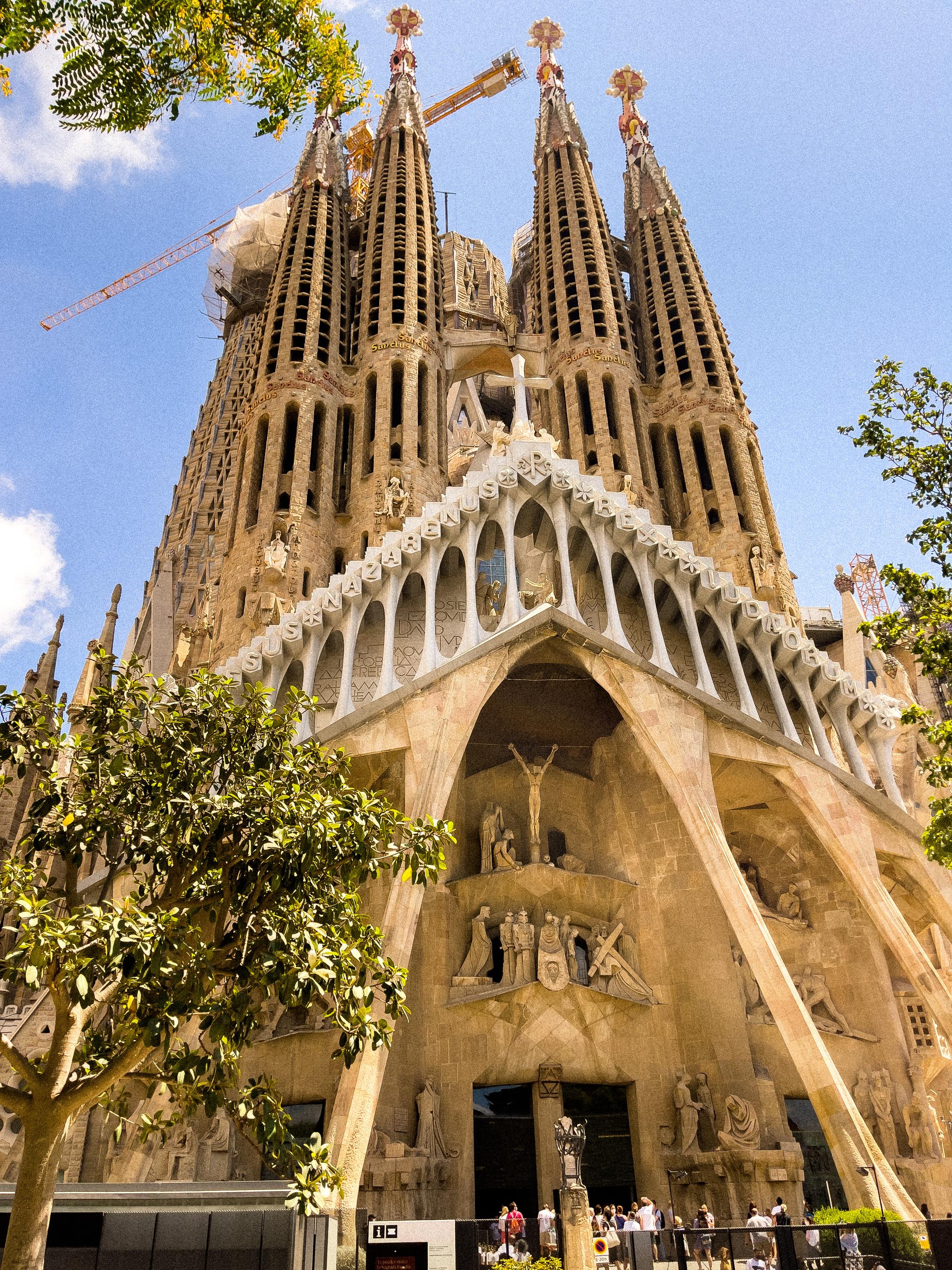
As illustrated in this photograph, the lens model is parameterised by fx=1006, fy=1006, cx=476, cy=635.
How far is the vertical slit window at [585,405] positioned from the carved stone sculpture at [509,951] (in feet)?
48.4

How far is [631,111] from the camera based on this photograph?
38.3 meters

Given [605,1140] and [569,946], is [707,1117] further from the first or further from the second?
[569,946]

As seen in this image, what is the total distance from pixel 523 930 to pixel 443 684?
445 centimetres

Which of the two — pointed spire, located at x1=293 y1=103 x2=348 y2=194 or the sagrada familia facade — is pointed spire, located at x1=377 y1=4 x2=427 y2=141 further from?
the sagrada familia facade

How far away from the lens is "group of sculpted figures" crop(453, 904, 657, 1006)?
16.6 meters

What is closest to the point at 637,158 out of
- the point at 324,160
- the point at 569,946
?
the point at 324,160

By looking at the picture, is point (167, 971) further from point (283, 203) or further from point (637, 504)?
point (283, 203)

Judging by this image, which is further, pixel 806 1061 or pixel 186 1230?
pixel 806 1061

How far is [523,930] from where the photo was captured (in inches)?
669

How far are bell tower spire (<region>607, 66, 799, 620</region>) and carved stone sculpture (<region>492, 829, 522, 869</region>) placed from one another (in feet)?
29.4

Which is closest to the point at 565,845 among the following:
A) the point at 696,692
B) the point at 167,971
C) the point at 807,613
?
the point at 696,692

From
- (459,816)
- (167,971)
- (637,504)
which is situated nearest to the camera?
(167,971)

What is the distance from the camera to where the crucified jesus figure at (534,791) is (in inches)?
721

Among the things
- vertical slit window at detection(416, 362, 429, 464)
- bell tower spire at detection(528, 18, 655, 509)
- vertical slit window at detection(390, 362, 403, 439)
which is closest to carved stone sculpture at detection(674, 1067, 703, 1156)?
bell tower spire at detection(528, 18, 655, 509)
